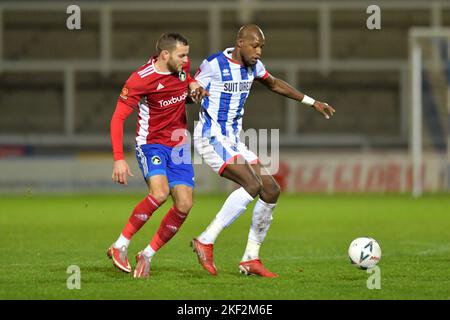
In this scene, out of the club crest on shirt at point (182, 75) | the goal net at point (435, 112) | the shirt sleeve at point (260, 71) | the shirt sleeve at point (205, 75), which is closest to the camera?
→ the club crest on shirt at point (182, 75)

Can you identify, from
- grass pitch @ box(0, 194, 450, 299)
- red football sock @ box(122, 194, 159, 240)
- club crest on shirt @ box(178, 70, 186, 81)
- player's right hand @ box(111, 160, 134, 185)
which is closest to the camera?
grass pitch @ box(0, 194, 450, 299)

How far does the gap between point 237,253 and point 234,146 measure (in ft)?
7.56

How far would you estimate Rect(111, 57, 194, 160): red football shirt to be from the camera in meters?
7.83

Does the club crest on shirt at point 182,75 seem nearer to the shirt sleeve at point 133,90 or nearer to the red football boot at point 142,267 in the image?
the shirt sleeve at point 133,90

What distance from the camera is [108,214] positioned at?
16.4m

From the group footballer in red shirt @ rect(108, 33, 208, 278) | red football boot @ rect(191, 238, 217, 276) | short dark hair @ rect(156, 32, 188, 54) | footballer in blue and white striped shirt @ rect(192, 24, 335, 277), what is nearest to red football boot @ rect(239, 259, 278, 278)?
footballer in blue and white striped shirt @ rect(192, 24, 335, 277)

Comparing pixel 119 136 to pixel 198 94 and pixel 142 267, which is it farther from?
pixel 142 267

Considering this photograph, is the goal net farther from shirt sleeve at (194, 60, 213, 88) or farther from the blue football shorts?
the blue football shorts

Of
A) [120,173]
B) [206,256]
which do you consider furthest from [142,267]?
[120,173]

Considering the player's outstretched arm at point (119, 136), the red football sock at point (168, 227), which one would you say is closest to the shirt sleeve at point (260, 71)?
the player's outstretched arm at point (119, 136)

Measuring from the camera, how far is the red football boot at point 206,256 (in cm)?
781

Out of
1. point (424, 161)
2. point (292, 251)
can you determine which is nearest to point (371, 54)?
point (424, 161)

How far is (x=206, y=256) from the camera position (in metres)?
7.85

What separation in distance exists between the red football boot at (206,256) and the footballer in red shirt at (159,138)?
9.8 inches
